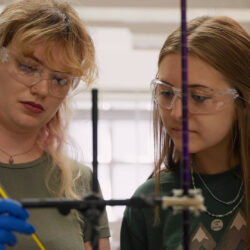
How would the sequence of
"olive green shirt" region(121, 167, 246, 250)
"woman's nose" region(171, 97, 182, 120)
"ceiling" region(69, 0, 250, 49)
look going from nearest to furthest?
"woman's nose" region(171, 97, 182, 120)
"olive green shirt" region(121, 167, 246, 250)
"ceiling" region(69, 0, 250, 49)

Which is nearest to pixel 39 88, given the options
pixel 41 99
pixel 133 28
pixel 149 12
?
pixel 41 99

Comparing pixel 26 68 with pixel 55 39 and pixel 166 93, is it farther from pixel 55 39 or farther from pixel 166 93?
pixel 166 93

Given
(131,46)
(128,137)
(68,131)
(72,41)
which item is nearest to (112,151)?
(128,137)

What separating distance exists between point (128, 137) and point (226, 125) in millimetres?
2840

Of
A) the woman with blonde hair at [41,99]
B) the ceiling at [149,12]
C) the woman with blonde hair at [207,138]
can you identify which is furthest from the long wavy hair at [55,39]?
the ceiling at [149,12]

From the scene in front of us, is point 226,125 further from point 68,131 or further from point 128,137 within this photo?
point 128,137

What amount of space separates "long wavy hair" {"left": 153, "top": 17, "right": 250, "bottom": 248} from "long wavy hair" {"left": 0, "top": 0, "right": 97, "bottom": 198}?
230mm

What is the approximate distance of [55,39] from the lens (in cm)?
133

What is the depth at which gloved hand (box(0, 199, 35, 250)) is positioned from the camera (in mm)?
907

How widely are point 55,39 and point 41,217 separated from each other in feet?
1.60

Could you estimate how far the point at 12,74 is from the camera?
4.26 ft

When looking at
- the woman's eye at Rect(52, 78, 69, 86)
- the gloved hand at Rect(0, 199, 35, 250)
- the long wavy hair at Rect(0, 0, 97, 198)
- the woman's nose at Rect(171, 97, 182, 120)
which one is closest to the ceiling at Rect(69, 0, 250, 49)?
the long wavy hair at Rect(0, 0, 97, 198)

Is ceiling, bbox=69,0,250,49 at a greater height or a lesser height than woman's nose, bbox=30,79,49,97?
greater

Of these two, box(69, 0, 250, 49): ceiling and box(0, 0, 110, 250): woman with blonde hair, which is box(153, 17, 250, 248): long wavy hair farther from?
box(69, 0, 250, 49): ceiling
